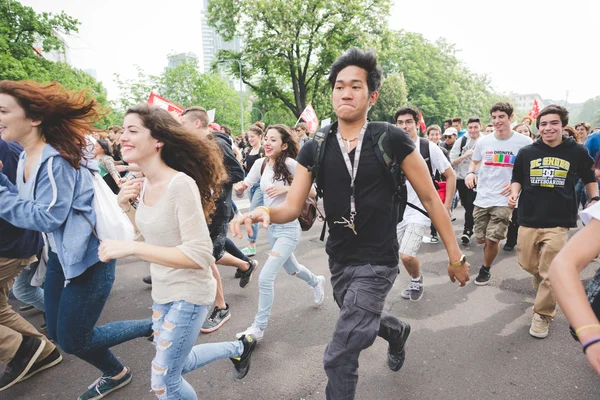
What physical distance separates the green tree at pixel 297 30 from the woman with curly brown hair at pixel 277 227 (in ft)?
63.0

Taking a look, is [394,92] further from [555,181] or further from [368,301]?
[368,301]

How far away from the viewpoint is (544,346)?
3062 mm

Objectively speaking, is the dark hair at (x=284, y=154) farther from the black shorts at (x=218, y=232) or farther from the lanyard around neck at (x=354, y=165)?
the lanyard around neck at (x=354, y=165)

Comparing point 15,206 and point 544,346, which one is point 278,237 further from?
point 544,346

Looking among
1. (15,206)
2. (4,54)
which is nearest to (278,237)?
(15,206)

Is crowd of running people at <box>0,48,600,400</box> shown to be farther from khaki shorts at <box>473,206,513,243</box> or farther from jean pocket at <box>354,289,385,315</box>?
khaki shorts at <box>473,206,513,243</box>

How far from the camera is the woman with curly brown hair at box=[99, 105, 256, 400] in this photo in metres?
1.83

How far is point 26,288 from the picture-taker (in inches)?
134

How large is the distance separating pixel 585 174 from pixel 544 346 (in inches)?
67.3

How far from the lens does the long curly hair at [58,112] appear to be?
219 centimetres

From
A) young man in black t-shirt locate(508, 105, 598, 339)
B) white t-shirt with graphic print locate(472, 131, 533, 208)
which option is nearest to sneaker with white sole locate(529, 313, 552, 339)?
young man in black t-shirt locate(508, 105, 598, 339)

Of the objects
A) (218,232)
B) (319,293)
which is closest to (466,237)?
(319,293)

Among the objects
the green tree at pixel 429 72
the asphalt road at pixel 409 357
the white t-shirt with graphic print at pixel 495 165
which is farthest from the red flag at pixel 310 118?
the green tree at pixel 429 72

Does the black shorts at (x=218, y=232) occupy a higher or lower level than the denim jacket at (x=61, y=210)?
lower
